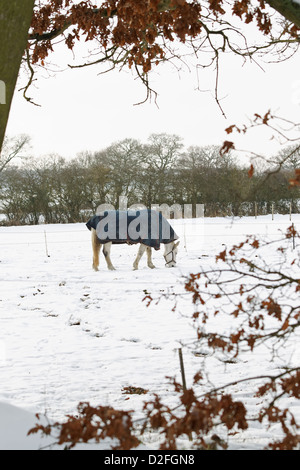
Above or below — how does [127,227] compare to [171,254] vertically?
above

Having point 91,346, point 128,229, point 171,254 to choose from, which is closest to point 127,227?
point 128,229

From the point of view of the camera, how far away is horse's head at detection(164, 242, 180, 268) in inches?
527

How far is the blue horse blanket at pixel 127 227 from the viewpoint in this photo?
12773 millimetres

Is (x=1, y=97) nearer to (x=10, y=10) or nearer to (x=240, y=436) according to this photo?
(x=10, y=10)

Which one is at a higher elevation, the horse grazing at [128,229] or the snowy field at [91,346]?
the horse grazing at [128,229]

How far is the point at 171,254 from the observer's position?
13555mm

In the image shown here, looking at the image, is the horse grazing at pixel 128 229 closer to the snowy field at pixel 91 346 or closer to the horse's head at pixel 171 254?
the horse's head at pixel 171 254

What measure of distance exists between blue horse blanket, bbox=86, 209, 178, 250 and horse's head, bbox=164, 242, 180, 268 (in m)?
0.54

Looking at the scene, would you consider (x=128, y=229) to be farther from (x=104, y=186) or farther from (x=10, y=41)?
(x=104, y=186)

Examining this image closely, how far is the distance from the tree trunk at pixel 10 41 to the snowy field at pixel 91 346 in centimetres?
145

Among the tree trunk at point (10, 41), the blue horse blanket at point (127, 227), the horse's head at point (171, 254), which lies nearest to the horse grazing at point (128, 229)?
the blue horse blanket at point (127, 227)

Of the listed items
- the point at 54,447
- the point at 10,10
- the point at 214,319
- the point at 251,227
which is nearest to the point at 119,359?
the point at 214,319

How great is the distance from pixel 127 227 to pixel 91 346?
6566 millimetres

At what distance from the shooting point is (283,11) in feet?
11.1
